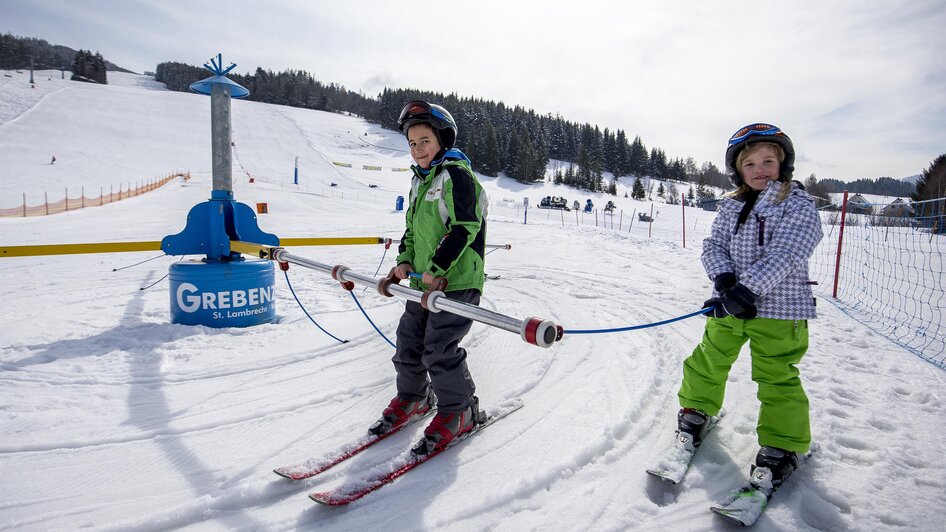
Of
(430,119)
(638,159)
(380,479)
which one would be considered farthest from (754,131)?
(638,159)

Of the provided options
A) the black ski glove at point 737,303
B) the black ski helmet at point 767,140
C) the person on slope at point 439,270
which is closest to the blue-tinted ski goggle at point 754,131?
the black ski helmet at point 767,140

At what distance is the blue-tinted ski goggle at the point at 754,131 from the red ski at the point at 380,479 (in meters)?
2.39

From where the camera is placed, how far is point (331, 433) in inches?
114

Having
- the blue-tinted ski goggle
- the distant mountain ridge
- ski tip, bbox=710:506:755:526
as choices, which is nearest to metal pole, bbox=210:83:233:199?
the blue-tinted ski goggle

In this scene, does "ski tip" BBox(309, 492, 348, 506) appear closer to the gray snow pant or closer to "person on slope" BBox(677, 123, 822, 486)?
the gray snow pant

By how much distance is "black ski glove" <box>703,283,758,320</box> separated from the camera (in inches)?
93.0

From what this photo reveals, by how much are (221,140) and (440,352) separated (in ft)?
13.2

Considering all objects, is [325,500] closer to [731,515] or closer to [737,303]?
[731,515]

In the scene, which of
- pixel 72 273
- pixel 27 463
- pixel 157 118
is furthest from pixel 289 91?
pixel 27 463

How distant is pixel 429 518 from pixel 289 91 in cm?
11528

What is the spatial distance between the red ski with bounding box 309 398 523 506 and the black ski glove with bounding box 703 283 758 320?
63.9 inches

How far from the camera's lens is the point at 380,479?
2391mm

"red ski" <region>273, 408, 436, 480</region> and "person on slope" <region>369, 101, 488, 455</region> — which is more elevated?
"person on slope" <region>369, 101, 488, 455</region>

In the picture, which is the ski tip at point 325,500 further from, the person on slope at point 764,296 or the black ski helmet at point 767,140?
the black ski helmet at point 767,140
